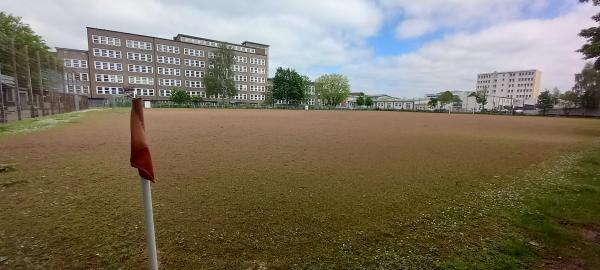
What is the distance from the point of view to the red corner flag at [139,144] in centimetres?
182

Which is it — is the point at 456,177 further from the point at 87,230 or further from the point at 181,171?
the point at 87,230

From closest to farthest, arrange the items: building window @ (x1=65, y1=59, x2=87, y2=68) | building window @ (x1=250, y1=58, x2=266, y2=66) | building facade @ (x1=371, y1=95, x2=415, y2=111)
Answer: building window @ (x1=65, y1=59, x2=87, y2=68)
building window @ (x1=250, y1=58, x2=266, y2=66)
building facade @ (x1=371, y1=95, x2=415, y2=111)

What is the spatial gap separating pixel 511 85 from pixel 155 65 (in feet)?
514

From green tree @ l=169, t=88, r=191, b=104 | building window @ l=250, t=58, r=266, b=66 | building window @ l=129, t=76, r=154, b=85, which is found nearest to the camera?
green tree @ l=169, t=88, r=191, b=104

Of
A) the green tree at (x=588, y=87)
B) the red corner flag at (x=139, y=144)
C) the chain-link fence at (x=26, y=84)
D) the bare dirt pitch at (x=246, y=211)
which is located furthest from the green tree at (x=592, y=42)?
the green tree at (x=588, y=87)

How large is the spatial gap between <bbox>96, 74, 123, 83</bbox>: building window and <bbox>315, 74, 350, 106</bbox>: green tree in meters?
65.1

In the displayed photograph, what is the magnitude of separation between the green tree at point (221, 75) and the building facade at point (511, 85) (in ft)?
362

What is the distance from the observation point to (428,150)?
1044cm

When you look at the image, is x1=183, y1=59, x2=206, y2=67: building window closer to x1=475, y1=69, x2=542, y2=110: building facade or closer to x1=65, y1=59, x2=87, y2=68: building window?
x1=65, y1=59, x2=87, y2=68: building window

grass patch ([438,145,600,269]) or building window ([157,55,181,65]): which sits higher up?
building window ([157,55,181,65])

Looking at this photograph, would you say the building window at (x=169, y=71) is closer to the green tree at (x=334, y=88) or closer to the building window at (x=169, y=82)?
the building window at (x=169, y=82)

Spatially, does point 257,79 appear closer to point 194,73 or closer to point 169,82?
point 194,73

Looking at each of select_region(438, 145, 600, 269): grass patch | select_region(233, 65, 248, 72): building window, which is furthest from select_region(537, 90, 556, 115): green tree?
select_region(438, 145, 600, 269): grass patch

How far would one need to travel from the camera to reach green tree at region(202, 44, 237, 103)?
247 ft
